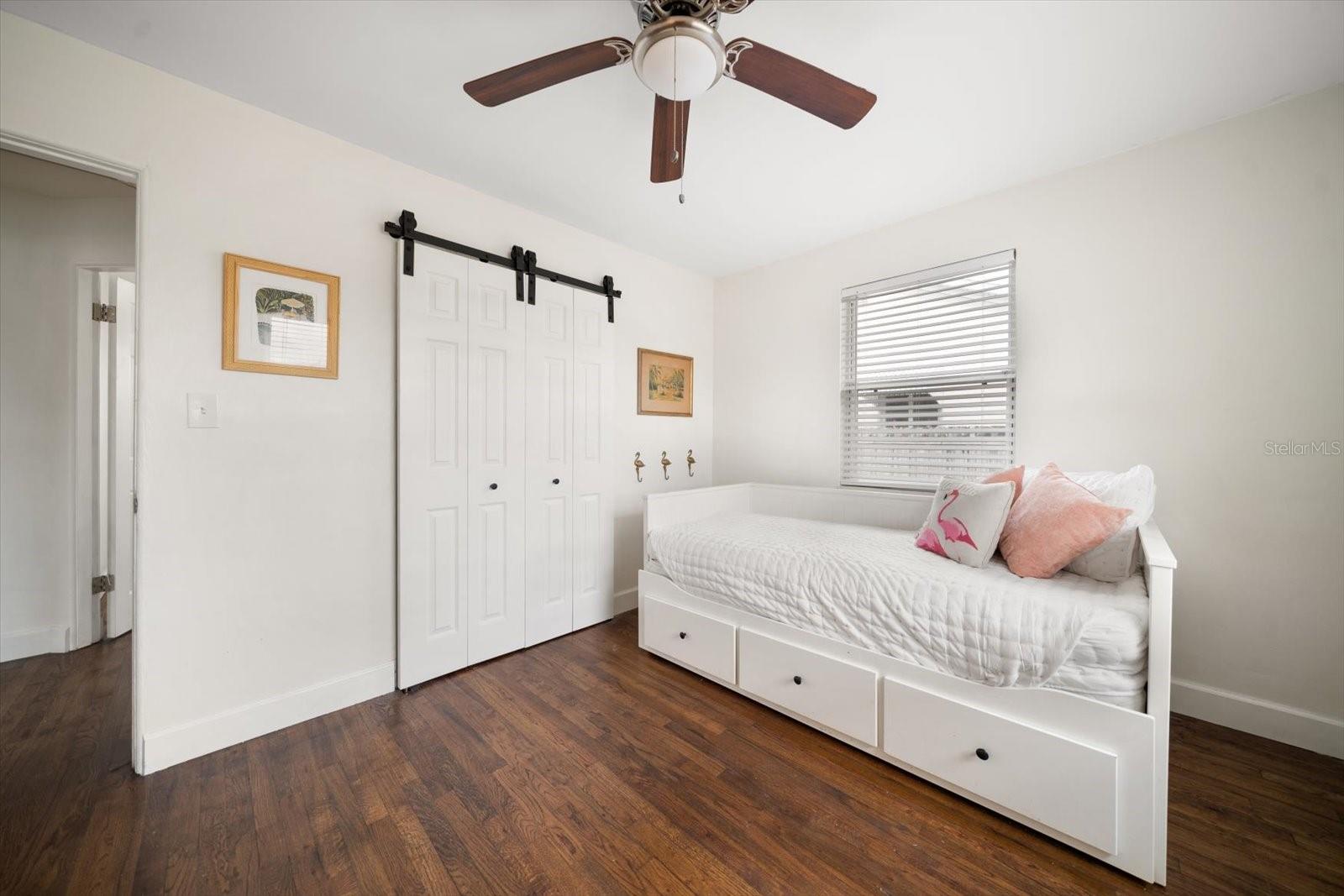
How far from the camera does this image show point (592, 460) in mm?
2963

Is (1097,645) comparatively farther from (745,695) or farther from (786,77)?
(786,77)

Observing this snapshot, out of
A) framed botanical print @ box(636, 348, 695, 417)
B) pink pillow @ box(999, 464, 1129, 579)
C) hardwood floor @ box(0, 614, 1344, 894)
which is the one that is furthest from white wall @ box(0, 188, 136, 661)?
pink pillow @ box(999, 464, 1129, 579)

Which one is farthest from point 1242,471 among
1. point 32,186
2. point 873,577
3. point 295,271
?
point 32,186

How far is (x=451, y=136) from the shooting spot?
2049 mm

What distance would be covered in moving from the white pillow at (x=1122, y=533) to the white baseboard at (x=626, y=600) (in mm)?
2309

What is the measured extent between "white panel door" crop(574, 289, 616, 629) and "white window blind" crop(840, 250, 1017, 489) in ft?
4.96

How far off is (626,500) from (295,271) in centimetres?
207

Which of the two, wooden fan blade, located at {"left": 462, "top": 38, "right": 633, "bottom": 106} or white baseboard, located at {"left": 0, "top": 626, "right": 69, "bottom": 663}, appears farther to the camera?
white baseboard, located at {"left": 0, "top": 626, "right": 69, "bottom": 663}

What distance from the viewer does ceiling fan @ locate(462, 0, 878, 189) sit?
1.22 metres

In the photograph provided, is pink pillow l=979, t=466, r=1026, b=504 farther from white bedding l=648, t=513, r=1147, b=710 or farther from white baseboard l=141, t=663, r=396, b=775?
white baseboard l=141, t=663, r=396, b=775

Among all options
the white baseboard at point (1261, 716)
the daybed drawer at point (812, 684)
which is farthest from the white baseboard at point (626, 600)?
the white baseboard at point (1261, 716)

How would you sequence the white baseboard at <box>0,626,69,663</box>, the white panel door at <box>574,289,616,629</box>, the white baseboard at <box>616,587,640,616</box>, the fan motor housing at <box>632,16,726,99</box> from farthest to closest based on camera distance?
the white baseboard at <box>616,587,640,616</box>, the white panel door at <box>574,289,616,629</box>, the white baseboard at <box>0,626,69,663</box>, the fan motor housing at <box>632,16,726,99</box>

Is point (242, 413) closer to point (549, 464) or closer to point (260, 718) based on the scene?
point (260, 718)

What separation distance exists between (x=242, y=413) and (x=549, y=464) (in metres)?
1.33
